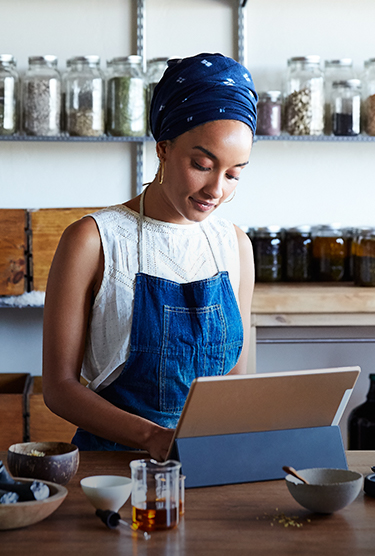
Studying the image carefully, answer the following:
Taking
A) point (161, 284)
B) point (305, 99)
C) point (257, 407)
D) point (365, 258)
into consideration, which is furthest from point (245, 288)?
point (305, 99)

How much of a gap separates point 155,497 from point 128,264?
2.22 ft

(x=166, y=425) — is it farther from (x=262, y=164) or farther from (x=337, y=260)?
(x=262, y=164)

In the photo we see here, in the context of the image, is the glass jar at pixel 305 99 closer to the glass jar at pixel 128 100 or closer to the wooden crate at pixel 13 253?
the glass jar at pixel 128 100

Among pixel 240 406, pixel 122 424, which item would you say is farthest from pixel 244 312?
pixel 240 406

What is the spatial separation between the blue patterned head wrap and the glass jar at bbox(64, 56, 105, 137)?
1.23m

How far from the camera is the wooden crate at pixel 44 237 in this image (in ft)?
8.23

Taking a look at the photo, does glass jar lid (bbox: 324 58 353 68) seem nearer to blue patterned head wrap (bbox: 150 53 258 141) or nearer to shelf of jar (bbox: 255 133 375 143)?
shelf of jar (bbox: 255 133 375 143)

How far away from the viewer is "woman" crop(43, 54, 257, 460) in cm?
129

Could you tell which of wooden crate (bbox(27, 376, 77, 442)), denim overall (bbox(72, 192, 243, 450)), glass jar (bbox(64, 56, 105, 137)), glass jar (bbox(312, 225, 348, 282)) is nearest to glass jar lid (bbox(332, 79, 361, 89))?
glass jar (bbox(312, 225, 348, 282))

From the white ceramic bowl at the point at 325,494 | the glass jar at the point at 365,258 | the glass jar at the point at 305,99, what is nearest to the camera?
the white ceramic bowl at the point at 325,494

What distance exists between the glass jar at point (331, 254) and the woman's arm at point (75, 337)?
4.92ft

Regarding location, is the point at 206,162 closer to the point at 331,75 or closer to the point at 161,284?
the point at 161,284

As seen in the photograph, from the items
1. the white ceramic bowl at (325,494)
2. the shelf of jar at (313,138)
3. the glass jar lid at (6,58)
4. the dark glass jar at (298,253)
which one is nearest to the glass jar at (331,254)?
the dark glass jar at (298,253)

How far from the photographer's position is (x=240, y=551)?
2.63 ft
